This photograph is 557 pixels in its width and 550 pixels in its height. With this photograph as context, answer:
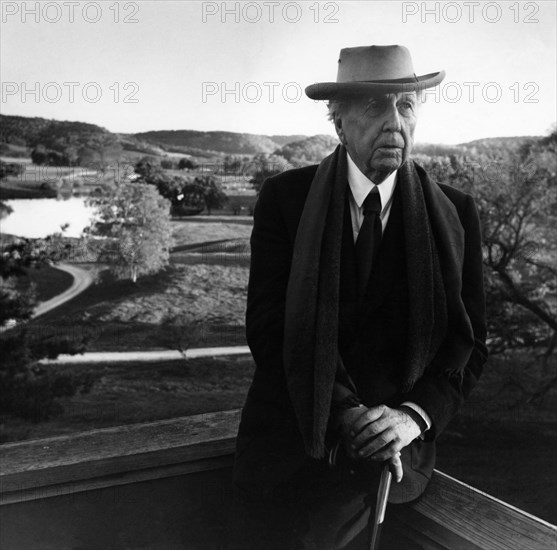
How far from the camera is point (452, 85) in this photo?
11.2ft

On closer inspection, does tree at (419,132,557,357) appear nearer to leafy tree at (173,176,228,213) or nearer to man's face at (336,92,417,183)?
leafy tree at (173,176,228,213)

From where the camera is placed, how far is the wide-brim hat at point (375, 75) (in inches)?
39.2

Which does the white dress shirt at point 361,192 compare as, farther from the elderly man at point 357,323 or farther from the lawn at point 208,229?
the lawn at point 208,229

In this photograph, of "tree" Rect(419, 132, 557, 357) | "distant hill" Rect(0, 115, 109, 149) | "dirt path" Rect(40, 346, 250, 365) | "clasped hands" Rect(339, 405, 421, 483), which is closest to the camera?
"clasped hands" Rect(339, 405, 421, 483)

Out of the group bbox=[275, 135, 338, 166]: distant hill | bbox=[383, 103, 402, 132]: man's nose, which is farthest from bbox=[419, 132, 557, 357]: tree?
bbox=[383, 103, 402, 132]: man's nose

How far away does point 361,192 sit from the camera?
107 cm

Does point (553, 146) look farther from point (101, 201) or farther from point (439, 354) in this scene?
point (439, 354)

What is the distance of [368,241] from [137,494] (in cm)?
62

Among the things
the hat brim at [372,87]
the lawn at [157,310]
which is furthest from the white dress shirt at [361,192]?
the lawn at [157,310]

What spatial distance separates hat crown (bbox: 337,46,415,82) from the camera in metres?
1.01

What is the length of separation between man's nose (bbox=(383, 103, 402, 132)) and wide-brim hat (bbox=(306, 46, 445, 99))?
3 centimetres

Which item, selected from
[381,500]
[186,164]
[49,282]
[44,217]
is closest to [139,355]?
[49,282]

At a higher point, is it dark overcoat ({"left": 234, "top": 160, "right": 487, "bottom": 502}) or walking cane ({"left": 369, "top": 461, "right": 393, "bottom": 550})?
dark overcoat ({"left": 234, "top": 160, "right": 487, "bottom": 502})

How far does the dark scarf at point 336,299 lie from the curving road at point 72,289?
2.71 meters
